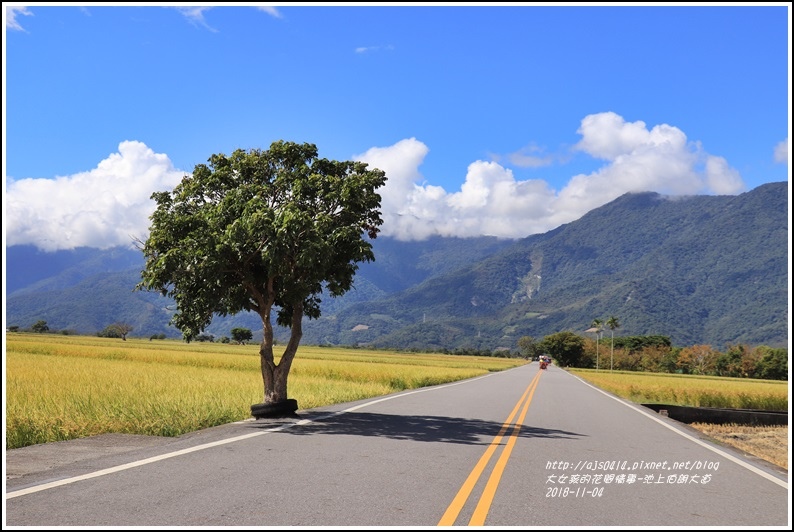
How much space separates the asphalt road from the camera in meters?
6.35

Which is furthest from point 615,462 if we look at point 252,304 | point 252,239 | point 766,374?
point 766,374

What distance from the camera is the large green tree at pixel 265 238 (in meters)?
14.0

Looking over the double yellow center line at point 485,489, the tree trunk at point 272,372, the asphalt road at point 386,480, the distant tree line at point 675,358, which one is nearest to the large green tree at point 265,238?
the tree trunk at point 272,372

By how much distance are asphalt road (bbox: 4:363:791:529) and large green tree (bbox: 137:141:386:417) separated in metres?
3.23

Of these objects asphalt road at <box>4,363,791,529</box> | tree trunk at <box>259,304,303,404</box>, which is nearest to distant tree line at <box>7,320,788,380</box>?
tree trunk at <box>259,304,303,404</box>

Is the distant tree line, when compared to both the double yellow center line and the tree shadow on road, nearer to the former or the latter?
the tree shadow on road

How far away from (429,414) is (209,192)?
8.13 m

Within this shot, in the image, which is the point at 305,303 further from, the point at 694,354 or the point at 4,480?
the point at 694,354

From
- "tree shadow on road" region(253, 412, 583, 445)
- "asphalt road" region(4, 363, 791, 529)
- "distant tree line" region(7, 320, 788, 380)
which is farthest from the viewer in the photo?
"distant tree line" region(7, 320, 788, 380)

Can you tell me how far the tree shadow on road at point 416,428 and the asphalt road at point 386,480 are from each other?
0.07m

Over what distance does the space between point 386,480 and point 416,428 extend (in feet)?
20.4

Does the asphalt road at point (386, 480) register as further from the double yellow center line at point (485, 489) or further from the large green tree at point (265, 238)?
the large green tree at point (265, 238)

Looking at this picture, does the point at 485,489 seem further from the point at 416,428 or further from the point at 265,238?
the point at 265,238

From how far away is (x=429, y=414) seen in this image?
59.0 ft
